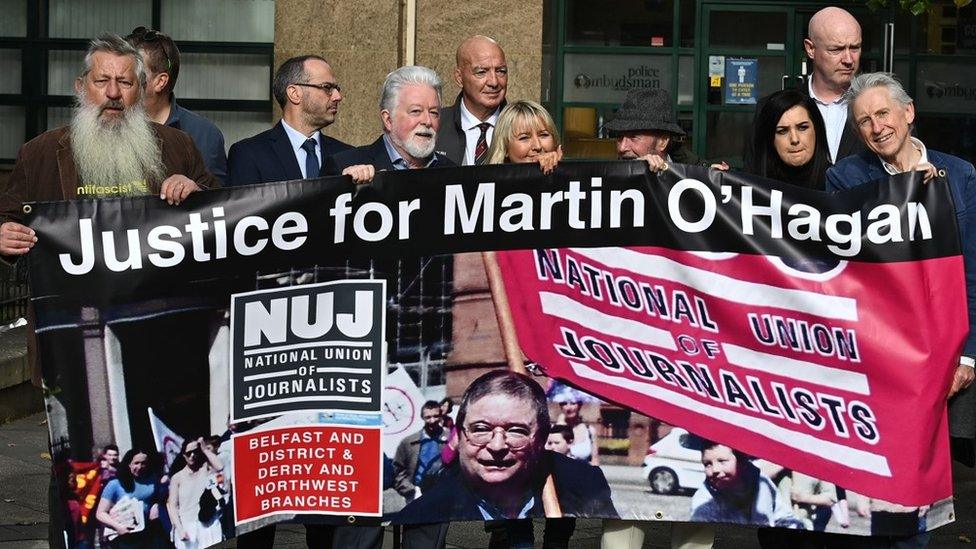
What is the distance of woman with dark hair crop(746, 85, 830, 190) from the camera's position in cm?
620

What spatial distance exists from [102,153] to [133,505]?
1293mm

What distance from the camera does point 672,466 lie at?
5.81m

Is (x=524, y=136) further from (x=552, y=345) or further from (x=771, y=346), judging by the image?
(x=771, y=346)

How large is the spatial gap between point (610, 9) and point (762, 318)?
9.23 meters

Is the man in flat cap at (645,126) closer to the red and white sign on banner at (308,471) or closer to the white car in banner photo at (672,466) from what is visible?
the white car in banner photo at (672,466)

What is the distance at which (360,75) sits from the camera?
13375 millimetres

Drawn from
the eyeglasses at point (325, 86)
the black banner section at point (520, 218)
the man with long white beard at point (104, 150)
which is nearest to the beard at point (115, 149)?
the man with long white beard at point (104, 150)

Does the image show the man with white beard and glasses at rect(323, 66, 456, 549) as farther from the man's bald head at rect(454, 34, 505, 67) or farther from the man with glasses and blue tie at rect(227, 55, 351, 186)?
the man's bald head at rect(454, 34, 505, 67)

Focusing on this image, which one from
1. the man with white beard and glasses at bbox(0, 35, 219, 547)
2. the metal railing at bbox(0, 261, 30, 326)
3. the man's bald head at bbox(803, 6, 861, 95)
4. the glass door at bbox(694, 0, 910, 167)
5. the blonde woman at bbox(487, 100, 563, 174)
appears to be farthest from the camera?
the glass door at bbox(694, 0, 910, 167)

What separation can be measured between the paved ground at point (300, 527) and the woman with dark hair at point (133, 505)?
165cm

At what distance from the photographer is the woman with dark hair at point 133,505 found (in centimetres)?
559

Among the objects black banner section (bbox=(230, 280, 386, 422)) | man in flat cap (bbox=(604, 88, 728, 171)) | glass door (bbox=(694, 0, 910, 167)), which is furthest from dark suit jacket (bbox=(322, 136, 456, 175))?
glass door (bbox=(694, 0, 910, 167))

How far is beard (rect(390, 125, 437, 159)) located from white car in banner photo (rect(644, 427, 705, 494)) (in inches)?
55.7

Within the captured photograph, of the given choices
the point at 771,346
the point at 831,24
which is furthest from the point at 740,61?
the point at 771,346
